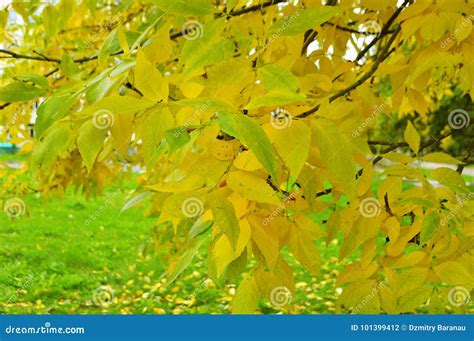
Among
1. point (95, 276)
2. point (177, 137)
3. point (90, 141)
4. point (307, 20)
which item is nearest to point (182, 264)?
point (90, 141)

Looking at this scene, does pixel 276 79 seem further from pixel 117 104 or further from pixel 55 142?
pixel 55 142

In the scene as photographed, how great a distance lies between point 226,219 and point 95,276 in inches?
195

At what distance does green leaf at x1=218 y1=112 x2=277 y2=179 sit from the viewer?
74 cm

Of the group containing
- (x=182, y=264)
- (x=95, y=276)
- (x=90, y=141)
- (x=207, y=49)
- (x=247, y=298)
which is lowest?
(x=95, y=276)

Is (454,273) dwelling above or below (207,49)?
below

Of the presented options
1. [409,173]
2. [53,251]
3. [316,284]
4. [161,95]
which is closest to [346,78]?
[409,173]

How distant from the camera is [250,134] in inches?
29.6

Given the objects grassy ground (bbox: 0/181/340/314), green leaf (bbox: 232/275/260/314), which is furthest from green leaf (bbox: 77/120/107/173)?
grassy ground (bbox: 0/181/340/314)

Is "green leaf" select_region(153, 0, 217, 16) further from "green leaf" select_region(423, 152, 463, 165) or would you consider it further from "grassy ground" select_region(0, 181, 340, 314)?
"grassy ground" select_region(0, 181, 340, 314)

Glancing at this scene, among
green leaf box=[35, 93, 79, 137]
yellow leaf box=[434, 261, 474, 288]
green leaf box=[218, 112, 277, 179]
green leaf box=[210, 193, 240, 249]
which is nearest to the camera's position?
green leaf box=[218, 112, 277, 179]

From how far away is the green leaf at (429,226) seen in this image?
112 centimetres

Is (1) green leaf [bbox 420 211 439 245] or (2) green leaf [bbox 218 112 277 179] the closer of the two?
(2) green leaf [bbox 218 112 277 179]

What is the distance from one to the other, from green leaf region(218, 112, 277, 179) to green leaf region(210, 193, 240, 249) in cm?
12

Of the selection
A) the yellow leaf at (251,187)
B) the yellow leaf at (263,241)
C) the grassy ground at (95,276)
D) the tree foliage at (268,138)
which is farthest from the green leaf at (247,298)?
the grassy ground at (95,276)
